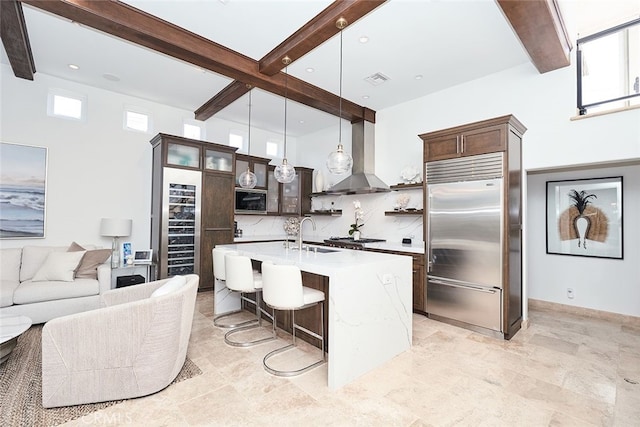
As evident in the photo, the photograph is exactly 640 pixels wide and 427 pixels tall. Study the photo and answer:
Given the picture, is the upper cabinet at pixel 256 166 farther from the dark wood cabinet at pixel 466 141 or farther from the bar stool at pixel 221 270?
the dark wood cabinet at pixel 466 141

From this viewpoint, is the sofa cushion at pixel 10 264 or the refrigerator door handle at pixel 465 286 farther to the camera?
the sofa cushion at pixel 10 264

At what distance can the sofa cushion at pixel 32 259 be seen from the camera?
3766 mm

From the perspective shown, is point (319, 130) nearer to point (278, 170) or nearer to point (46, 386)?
point (278, 170)

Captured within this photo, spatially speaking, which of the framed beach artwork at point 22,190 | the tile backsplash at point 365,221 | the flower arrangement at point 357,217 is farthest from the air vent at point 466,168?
the framed beach artwork at point 22,190

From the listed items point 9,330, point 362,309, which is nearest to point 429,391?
point 362,309

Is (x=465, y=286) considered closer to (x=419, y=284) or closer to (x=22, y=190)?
(x=419, y=284)

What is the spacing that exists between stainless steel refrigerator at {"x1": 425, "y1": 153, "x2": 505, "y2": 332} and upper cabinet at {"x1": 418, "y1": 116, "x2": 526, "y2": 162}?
0.09m

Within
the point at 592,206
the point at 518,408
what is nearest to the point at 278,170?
the point at 518,408

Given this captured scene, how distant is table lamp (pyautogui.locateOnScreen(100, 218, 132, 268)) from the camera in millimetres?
4445

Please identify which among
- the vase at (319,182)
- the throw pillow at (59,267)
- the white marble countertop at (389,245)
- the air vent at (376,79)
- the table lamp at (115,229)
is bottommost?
the throw pillow at (59,267)

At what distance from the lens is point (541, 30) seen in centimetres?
278

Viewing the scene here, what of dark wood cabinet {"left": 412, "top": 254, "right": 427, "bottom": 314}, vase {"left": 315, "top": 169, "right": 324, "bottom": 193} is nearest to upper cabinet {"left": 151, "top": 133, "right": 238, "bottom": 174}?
vase {"left": 315, "top": 169, "right": 324, "bottom": 193}

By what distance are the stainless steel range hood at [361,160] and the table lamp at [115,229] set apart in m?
3.44

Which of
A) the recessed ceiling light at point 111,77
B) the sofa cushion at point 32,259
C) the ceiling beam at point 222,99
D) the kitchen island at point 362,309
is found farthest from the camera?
the ceiling beam at point 222,99
